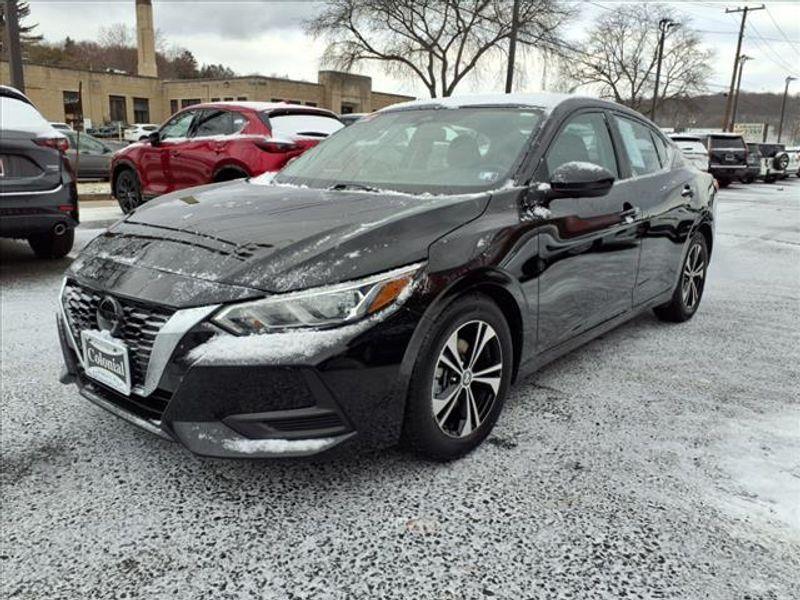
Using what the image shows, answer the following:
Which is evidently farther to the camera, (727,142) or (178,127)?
(727,142)

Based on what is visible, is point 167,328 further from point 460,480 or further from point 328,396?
point 460,480

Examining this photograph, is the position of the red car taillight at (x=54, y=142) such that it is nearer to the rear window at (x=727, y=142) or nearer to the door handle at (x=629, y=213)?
the door handle at (x=629, y=213)

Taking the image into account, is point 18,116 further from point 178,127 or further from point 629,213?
point 629,213

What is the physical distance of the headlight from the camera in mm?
2090

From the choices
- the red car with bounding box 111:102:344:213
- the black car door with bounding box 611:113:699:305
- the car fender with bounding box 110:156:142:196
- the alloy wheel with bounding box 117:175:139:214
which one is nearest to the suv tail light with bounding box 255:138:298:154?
the red car with bounding box 111:102:344:213

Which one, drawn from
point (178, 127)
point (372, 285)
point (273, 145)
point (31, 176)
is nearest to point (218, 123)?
point (178, 127)

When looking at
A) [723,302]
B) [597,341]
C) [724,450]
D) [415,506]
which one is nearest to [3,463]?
[415,506]

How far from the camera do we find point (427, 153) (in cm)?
325

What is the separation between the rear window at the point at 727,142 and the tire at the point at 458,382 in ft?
73.1

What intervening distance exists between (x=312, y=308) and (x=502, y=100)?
6.27 ft

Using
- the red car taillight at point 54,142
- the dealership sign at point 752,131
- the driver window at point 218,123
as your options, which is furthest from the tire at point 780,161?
the dealership sign at point 752,131

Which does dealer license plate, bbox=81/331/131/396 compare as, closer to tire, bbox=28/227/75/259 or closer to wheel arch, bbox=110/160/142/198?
tire, bbox=28/227/75/259

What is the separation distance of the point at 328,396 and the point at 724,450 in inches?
70.3

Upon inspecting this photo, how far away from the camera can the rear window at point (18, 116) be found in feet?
17.8
